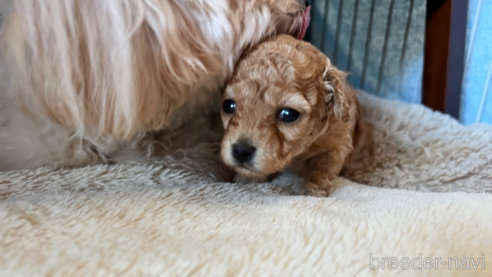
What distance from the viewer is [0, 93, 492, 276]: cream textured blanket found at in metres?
0.39

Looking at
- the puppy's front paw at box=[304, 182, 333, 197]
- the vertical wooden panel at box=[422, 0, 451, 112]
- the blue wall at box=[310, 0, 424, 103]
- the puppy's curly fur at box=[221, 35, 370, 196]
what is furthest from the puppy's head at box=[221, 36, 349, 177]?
the vertical wooden panel at box=[422, 0, 451, 112]

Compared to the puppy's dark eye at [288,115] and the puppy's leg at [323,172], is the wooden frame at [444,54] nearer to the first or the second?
the puppy's leg at [323,172]

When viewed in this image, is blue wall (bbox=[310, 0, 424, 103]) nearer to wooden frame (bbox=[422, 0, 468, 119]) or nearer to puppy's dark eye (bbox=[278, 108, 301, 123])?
Answer: wooden frame (bbox=[422, 0, 468, 119])

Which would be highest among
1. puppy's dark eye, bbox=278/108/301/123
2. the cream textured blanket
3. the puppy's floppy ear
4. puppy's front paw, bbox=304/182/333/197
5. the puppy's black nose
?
the puppy's floppy ear

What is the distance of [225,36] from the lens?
660 millimetres

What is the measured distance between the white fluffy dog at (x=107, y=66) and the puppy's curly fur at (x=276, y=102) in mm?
49

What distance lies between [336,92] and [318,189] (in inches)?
8.5

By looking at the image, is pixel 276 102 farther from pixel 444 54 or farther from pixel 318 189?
pixel 444 54

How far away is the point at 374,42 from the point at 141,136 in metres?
0.88

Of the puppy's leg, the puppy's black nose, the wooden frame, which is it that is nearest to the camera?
the puppy's black nose

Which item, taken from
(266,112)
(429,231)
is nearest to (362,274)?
(429,231)

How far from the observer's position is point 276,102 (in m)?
0.69

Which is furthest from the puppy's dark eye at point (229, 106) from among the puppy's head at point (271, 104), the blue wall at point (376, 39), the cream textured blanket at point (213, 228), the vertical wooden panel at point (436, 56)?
the vertical wooden panel at point (436, 56)

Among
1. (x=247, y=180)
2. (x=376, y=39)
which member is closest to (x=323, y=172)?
(x=247, y=180)
